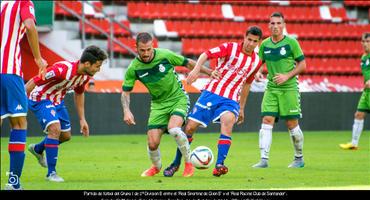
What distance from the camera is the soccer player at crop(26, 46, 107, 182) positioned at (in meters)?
10.7

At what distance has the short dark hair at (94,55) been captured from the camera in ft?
34.6

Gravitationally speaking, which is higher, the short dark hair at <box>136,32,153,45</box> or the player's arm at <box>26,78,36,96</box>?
the short dark hair at <box>136,32,153,45</box>

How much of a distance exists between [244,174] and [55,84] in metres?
2.57

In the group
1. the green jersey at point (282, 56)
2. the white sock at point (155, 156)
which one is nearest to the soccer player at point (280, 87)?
the green jersey at point (282, 56)

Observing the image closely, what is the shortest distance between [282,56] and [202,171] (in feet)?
6.64

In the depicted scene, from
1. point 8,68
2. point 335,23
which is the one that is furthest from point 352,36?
point 8,68

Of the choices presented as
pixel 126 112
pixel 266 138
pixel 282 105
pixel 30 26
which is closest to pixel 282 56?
pixel 282 105

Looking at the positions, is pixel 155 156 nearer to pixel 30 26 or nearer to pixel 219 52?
pixel 219 52

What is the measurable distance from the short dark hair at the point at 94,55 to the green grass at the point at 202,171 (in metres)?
1.36

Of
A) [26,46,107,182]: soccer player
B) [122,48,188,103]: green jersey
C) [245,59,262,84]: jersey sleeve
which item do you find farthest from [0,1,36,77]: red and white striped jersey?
[245,59,262,84]: jersey sleeve

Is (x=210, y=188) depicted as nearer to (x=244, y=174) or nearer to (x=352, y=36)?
(x=244, y=174)

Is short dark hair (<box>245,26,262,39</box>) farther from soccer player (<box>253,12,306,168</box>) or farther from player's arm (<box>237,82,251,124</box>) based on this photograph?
soccer player (<box>253,12,306,168</box>)

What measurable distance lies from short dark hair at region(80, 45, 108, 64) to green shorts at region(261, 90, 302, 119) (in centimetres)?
335

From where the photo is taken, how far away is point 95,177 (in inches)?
440
